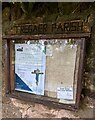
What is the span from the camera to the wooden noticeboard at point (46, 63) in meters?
1.10

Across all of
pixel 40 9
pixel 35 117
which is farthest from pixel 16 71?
pixel 40 9

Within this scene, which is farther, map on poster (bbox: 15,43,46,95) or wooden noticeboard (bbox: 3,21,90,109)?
map on poster (bbox: 15,43,46,95)

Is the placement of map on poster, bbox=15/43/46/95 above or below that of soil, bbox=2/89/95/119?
above

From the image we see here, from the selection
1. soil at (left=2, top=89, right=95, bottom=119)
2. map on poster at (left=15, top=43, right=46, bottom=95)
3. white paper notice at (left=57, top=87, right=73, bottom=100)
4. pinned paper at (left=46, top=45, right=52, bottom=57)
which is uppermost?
pinned paper at (left=46, top=45, right=52, bottom=57)

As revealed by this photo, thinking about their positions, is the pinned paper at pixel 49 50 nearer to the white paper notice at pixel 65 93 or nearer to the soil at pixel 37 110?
the white paper notice at pixel 65 93

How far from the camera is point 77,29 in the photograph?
3.63 feet

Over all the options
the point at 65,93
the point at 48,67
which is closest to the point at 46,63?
the point at 48,67

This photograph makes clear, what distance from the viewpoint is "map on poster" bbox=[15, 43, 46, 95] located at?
3.98 feet

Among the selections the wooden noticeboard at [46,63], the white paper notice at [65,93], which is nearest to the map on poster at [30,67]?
the wooden noticeboard at [46,63]

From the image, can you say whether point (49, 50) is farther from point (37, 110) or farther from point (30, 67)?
point (37, 110)

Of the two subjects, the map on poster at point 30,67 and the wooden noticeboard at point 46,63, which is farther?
the map on poster at point 30,67

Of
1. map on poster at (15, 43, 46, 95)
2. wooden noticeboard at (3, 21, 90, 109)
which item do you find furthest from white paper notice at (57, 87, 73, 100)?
map on poster at (15, 43, 46, 95)

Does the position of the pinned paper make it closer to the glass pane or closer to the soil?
the glass pane

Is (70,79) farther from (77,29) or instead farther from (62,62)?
(77,29)
